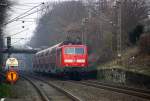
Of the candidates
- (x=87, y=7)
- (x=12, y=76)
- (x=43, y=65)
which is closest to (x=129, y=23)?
(x=43, y=65)

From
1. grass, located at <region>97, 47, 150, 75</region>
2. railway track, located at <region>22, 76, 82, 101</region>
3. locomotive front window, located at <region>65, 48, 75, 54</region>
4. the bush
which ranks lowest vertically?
railway track, located at <region>22, 76, 82, 101</region>

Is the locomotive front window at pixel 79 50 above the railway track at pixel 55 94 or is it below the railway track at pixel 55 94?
above

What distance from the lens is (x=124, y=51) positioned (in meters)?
61.0

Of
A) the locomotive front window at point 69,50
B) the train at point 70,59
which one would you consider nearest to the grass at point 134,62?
the train at point 70,59

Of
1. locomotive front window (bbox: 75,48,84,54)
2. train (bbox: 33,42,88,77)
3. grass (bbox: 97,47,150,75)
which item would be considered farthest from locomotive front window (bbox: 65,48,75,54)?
grass (bbox: 97,47,150,75)

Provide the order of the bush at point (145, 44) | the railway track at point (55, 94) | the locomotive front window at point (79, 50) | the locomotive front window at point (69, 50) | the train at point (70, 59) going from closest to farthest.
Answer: the railway track at point (55, 94) → the train at point (70, 59) → the locomotive front window at point (69, 50) → the locomotive front window at point (79, 50) → the bush at point (145, 44)

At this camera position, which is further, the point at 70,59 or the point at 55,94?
the point at 70,59

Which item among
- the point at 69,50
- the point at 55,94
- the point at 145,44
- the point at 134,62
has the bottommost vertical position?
the point at 55,94

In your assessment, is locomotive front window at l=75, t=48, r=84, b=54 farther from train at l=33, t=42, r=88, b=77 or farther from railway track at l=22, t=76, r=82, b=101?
railway track at l=22, t=76, r=82, b=101

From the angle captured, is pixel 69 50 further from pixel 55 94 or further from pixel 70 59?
pixel 55 94

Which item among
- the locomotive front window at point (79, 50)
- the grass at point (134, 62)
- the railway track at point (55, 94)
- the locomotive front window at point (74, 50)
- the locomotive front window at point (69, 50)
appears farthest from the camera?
the locomotive front window at point (79, 50)

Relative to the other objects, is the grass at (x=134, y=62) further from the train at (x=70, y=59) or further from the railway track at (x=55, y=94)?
the railway track at (x=55, y=94)

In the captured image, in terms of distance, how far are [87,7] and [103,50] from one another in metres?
24.7

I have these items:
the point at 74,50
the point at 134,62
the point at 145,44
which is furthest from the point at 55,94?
the point at 145,44
